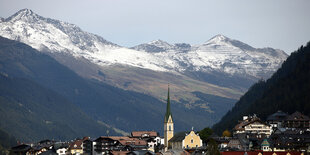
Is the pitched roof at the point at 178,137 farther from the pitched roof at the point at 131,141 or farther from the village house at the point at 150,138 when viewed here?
the pitched roof at the point at 131,141

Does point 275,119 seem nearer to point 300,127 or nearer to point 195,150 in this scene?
point 300,127

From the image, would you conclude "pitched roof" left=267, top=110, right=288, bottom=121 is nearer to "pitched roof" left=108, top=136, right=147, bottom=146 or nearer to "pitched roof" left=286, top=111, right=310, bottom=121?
"pitched roof" left=286, top=111, right=310, bottom=121

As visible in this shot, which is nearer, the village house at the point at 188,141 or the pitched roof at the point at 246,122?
the village house at the point at 188,141

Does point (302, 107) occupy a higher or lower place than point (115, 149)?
higher

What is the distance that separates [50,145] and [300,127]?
6574cm

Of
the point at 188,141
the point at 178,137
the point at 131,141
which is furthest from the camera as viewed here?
the point at 178,137

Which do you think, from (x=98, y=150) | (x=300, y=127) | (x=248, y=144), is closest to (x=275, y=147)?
(x=248, y=144)

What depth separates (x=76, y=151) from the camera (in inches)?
7362

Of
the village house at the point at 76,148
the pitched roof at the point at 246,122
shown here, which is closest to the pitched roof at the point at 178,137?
the pitched roof at the point at 246,122

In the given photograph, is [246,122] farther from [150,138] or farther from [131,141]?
[131,141]

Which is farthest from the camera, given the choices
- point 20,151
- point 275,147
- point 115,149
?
point 20,151

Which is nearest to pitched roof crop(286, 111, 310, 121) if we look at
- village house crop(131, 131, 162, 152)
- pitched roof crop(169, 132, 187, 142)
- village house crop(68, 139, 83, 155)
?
pitched roof crop(169, 132, 187, 142)

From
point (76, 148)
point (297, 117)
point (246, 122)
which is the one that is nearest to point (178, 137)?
point (246, 122)

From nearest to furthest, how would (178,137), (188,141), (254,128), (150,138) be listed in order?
(188,141) < (178,137) < (150,138) < (254,128)
